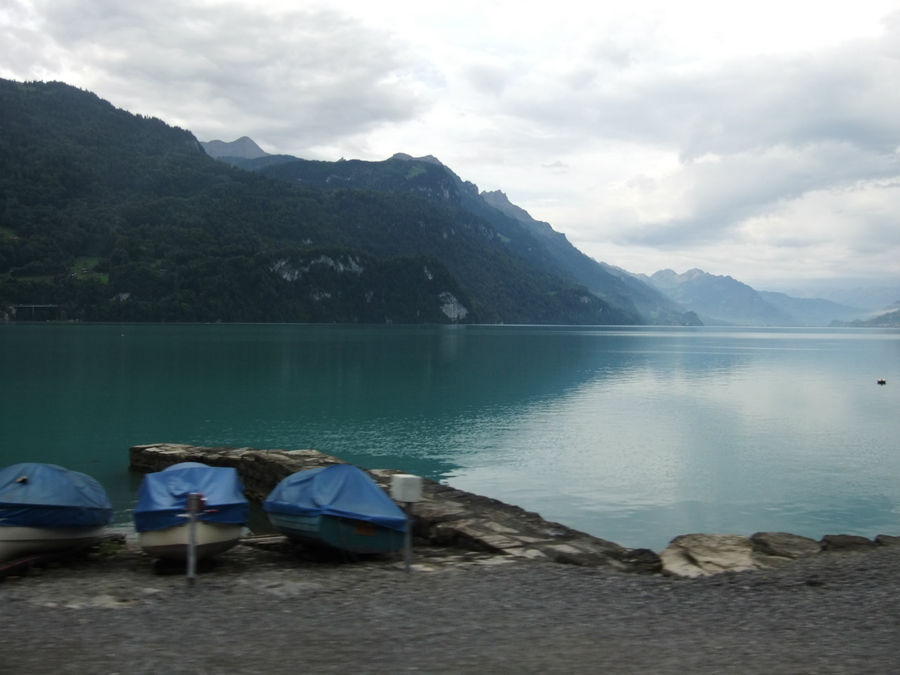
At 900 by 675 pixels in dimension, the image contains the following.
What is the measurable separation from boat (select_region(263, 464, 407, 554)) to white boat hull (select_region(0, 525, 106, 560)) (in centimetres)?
409

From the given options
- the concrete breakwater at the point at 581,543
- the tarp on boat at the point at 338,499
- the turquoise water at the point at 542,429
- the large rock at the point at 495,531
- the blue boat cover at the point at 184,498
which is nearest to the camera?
the blue boat cover at the point at 184,498

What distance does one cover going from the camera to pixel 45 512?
47.4 feet

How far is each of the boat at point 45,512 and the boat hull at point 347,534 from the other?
469 cm

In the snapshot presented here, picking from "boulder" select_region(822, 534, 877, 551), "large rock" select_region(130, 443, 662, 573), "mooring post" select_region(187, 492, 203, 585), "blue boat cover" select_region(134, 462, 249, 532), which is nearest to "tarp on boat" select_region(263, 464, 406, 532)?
"blue boat cover" select_region(134, 462, 249, 532)

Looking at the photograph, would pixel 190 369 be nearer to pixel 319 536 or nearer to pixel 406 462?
pixel 406 462

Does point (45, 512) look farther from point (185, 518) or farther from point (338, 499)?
point (338, 499)

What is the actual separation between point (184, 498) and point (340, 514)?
3221 millimetres

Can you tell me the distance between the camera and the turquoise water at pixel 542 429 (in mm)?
26578

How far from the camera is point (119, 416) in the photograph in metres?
44.9

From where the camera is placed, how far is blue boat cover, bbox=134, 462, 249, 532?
549 inches

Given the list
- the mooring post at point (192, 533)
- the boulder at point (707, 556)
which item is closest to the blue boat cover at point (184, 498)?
the mooring post at point (192, 533)

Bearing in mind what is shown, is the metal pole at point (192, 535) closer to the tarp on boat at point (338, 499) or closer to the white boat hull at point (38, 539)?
the tarp on boat at point (338, 499)

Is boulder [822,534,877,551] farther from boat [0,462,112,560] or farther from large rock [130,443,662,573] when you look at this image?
boat [0,462,112,560]

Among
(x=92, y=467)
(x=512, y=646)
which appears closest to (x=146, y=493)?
(x=512, y=646)
